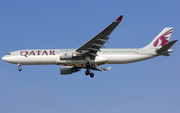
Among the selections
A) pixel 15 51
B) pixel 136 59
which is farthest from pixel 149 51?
pixel 15 51

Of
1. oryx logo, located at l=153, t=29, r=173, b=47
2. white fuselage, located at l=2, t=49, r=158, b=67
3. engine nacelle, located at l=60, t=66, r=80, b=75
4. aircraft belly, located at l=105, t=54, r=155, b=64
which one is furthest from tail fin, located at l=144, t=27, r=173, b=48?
engine nacelle, located at l=60, t=66, r=80, b=75

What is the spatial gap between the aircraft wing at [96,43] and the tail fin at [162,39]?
9558mm

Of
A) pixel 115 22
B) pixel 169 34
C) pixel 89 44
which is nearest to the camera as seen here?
pixel 115 22

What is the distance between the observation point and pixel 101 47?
51906mm

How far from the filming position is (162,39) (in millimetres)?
57906

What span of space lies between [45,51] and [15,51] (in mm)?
5143

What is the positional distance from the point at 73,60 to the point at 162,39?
594 inches

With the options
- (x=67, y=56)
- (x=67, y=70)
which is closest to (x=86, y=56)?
(x=67, y=56)

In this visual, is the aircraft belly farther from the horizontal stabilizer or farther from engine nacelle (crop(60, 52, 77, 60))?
engine nacelle (crop(60, 52, 77, 60))

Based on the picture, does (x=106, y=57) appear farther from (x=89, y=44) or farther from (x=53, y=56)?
(x=53, y=56)

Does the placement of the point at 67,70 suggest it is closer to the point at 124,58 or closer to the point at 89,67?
the point at 89,67

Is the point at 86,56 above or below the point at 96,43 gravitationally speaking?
below

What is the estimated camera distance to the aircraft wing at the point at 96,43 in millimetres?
46159

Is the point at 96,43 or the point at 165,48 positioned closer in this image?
the point at 96,43
